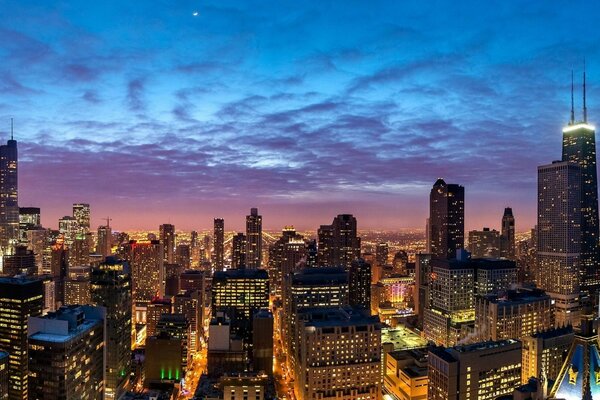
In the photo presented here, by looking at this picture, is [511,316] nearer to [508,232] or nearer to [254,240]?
[508,232]

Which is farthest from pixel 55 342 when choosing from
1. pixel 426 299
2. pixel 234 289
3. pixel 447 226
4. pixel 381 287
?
pixel 447 226

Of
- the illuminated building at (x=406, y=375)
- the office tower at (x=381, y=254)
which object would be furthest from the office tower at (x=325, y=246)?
the illuminated building at (x=406, y=375)

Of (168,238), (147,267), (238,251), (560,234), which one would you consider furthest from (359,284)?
(168,238)

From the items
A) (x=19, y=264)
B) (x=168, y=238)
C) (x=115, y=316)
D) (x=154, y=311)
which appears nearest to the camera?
(x=115, y=316)

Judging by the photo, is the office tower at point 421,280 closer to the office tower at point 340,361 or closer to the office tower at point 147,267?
the office tower at point 340,361

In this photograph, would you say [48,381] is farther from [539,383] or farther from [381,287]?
[381,287]

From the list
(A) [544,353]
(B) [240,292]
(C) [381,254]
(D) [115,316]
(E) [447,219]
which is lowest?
(A) [544,353]

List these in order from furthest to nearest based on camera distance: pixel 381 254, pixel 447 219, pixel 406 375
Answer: pixel 381 254 → pixel 447 219 → pixel 406 375
